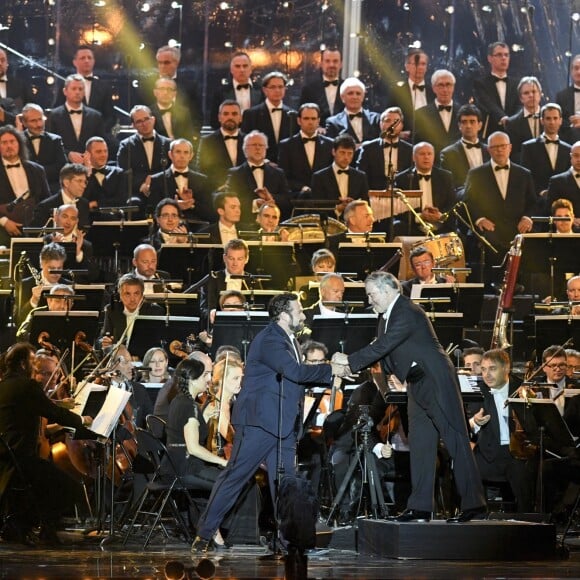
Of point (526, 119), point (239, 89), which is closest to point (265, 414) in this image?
point (526, 119)

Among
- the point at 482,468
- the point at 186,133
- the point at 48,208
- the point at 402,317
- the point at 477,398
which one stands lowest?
the point at 482,468

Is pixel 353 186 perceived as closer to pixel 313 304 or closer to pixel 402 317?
pixel 313 304

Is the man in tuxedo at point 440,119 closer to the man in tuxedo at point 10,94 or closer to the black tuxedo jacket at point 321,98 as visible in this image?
the black tuxedo jacket at point 321,98

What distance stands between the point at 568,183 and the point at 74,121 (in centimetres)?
541

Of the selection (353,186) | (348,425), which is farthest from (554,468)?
(353,186)

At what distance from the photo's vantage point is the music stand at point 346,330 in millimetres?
9469

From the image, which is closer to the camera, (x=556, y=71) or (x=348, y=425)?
(x=348, y=425)

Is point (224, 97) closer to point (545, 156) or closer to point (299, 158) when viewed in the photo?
point (299, 158)

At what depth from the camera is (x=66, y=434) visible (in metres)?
8.10

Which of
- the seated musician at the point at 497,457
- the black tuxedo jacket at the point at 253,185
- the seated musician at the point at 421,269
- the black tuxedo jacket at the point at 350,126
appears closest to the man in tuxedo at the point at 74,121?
the black tuxedo jacket at the point at 253,185

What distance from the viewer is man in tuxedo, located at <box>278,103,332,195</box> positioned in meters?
13.3

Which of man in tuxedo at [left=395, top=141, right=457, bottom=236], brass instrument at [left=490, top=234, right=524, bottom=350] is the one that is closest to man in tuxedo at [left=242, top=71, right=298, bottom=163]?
man in tuxedo at [left=395, top=141, right=457, bottom=236]

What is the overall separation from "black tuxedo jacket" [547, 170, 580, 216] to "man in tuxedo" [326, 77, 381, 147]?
2.05m

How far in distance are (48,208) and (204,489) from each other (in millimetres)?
5948
